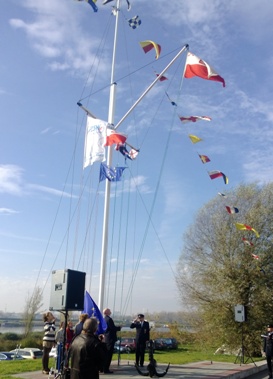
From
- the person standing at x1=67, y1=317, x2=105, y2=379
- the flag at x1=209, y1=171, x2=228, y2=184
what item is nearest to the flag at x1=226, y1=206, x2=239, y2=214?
the flag at x1=209, y1=171, x2=228, y2=184

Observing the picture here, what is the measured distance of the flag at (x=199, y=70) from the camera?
39.9 feet

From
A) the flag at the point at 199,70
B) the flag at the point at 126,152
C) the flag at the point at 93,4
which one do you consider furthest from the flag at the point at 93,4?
the flag at the point at 126,152

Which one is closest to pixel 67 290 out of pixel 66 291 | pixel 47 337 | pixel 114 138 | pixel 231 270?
pixel 66 291

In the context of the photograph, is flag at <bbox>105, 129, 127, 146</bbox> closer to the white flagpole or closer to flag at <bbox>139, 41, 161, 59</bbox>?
the white flagpole

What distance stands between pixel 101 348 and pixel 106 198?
7.57 m

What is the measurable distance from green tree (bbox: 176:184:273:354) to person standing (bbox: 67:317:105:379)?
22619mm

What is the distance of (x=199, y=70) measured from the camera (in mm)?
12430

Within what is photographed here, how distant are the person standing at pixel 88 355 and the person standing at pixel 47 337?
5549 mm

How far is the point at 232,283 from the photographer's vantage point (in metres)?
27.4

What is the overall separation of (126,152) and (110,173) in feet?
3.74

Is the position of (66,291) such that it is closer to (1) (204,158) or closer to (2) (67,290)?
(2) (67,290)

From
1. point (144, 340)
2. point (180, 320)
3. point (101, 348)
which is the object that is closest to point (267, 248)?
point (180, 320)

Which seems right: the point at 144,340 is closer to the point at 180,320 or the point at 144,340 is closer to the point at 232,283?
the point at 232,283

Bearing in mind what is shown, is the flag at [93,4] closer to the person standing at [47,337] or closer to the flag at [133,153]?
the flag at [133,153]
